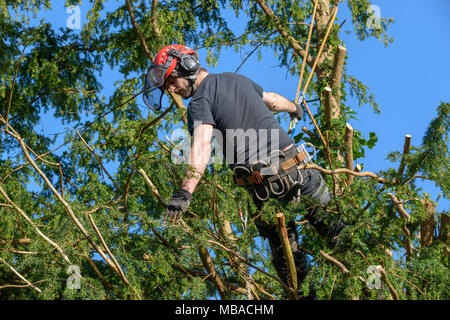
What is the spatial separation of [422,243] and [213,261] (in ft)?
6.24

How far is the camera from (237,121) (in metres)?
5.52

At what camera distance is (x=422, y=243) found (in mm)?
6234

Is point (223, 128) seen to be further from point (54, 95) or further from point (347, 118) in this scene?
point (54, 95)

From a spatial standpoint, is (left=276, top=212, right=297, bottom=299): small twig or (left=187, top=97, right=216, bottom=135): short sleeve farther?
(left=187, top=97, right=216, bottom=135): short sleeve

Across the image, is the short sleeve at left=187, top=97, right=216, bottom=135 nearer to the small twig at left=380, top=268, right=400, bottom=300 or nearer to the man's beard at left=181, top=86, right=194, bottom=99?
the man's beard at left=181, top=86, right=194, bottom=99

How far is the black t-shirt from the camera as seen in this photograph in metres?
5.48

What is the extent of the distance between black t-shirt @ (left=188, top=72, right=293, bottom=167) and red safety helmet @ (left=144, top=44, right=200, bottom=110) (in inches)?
6.0

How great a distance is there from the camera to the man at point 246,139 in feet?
17.8

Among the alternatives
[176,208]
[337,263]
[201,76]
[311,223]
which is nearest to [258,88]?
[201,76]

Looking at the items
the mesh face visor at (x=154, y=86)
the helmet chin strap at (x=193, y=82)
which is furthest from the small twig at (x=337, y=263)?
the mesh face visor at (x=154, y=86)

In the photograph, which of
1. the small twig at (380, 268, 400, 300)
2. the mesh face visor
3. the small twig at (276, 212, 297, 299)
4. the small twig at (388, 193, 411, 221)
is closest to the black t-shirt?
the mesh face visor

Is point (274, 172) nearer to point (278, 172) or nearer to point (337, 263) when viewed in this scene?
point (278, 172)

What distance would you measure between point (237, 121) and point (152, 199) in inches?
67.4
